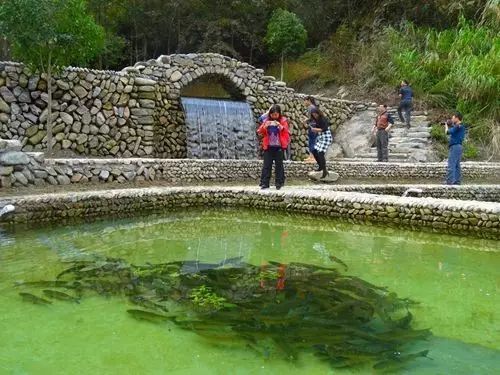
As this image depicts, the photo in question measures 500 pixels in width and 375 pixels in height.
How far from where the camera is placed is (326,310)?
3855 mm

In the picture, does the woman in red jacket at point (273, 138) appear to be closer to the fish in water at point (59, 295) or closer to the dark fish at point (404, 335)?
the fish in water at point (59, 295)

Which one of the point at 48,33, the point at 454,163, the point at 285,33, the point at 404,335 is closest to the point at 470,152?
the point at 454,163

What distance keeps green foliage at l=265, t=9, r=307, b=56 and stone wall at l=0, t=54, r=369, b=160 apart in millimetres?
5146

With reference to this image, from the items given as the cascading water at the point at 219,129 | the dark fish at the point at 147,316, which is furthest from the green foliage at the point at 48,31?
the dark fish at the point at 147,316

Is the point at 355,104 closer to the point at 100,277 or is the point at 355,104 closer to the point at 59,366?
the point at 100,277

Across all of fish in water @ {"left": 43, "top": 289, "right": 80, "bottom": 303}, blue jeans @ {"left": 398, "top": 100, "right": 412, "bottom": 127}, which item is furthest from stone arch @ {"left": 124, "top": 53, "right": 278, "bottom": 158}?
fish in water @ {"left": 43, "top": 289, "right": 80, "bottom": 303}

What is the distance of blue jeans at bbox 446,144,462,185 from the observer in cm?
1037

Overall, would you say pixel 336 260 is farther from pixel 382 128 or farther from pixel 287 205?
pixel 382 128

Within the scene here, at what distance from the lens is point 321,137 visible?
10875 mm

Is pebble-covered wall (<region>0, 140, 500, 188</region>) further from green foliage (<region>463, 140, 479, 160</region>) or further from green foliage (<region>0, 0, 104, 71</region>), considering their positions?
green foliage (<region>0, 0, 104, 71</region>)

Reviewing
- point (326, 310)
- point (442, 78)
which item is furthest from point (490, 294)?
point (442, 78)

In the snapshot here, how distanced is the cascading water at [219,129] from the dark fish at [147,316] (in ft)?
36.4

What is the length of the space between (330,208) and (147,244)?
320 centimetres

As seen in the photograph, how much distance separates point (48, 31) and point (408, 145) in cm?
1061
